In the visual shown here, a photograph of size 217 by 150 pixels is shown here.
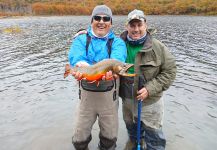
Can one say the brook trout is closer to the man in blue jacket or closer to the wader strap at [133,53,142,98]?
the man in blue jacket

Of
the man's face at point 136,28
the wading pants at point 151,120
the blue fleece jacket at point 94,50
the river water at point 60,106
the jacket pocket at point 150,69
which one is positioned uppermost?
the man's face at point 136,28

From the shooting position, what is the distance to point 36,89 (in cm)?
1616

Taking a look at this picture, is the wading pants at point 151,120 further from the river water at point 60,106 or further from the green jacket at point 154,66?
the river water at point 60,106

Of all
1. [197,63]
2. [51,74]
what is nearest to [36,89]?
[51,74]

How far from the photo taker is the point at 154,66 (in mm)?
7062

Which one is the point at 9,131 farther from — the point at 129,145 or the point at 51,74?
the point at 51,74

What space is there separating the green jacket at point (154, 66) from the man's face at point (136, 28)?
240mm

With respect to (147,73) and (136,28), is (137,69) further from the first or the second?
(136,28)

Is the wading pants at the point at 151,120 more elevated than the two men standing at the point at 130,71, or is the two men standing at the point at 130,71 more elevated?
the two men standing at the point at 130,71

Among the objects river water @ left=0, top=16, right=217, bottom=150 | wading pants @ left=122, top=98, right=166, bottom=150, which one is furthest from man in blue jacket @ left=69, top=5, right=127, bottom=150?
river water @ left=0, top=16, right=217, bottom=150

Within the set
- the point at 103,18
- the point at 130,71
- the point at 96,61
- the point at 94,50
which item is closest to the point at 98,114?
the point at 130,71

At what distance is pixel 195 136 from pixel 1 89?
442 inches

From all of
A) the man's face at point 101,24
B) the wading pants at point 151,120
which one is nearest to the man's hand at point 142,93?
the wading pants at point 151,120

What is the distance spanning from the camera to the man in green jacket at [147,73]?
23.0 ft
